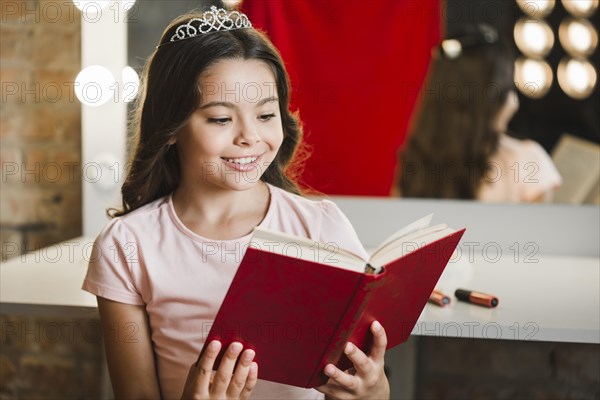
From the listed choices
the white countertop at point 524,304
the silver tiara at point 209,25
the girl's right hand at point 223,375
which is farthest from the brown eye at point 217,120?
the white countertop at point 524,304

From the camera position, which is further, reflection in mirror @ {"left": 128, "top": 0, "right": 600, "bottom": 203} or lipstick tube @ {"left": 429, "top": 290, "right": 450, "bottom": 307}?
reflection in mirror @ {"left": 128, "top": 0, "right": 600, "bottom": 203}

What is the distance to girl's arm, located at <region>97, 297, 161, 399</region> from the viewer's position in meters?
1.04

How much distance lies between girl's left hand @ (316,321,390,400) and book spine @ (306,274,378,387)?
1 cm

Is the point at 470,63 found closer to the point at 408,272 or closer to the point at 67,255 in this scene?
the point at 408,272

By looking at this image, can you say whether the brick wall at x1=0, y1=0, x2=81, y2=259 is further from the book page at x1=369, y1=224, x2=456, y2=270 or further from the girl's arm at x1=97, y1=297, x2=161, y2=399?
the book page at x1=369, y1=224, x2=456, y2=270

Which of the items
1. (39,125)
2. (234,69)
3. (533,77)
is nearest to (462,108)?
(533,77)

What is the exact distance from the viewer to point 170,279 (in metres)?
1.06

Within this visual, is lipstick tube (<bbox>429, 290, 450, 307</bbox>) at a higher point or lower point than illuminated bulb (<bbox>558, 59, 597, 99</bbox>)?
lower

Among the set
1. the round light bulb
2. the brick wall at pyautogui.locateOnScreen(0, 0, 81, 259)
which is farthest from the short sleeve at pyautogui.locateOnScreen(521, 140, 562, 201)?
the brick wall at pyautogui.locateOnScreen(0, 0, 81, 259)

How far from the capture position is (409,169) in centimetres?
164

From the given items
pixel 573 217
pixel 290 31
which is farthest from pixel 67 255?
pixel 573 217

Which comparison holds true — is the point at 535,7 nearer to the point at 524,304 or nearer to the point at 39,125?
the point at 524,304

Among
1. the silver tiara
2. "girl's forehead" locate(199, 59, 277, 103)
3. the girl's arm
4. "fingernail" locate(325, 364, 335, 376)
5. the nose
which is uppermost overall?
the silver tiara

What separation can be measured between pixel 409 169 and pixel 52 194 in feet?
3.07
